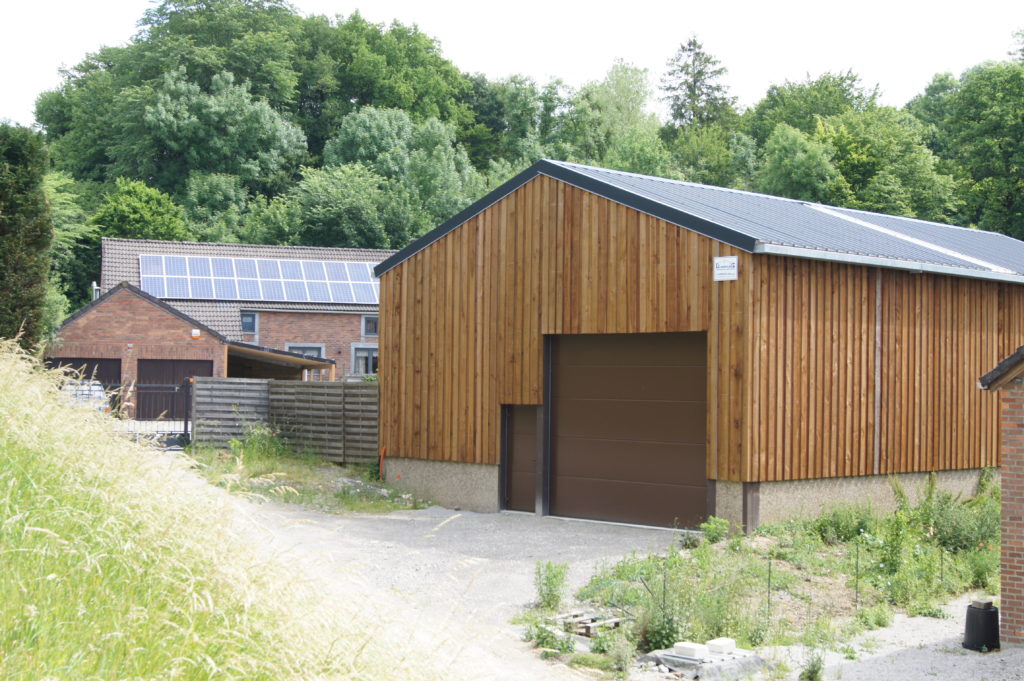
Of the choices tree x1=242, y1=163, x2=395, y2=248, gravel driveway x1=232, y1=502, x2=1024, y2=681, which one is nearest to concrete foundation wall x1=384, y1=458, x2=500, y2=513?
gravel driveway x1=232, y1=502, x2=1024, y2=681

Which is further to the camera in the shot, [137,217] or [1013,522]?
[137,217]

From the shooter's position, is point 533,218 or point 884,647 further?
point 533,218

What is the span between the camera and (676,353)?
15055 millimetres

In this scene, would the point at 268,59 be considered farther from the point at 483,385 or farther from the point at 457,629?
the point at 457,629

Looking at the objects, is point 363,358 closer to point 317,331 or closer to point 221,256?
point 317,331

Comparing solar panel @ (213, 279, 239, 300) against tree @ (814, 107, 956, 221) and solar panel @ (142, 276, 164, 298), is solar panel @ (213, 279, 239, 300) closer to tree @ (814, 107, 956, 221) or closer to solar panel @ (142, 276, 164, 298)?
solar panel @ (142, 276, 164, 298)

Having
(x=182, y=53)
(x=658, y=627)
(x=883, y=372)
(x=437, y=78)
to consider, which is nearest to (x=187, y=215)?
(x=182, y=53)

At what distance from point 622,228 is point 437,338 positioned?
407cm

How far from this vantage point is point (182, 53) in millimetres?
62906

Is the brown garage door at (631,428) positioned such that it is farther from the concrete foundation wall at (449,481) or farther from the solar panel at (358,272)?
the solar panel at (358,272)

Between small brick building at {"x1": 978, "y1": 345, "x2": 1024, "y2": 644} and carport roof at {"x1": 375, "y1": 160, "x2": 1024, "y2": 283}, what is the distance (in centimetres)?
401

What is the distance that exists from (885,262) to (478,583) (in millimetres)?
7634

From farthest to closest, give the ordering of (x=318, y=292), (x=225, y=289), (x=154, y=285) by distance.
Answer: (x=318, y=292) → (x=225, y=289) → (x=154, y=285)

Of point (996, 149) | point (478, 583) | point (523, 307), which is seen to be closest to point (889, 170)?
point (996, 149)
